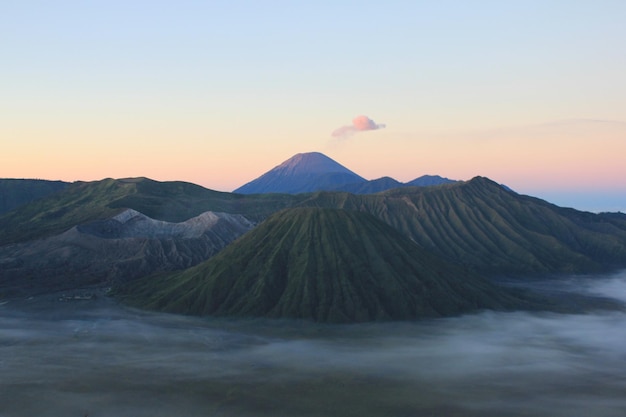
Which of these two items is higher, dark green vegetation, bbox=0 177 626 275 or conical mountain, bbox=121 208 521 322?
dark green vegetation, bbox=0 177 626 275

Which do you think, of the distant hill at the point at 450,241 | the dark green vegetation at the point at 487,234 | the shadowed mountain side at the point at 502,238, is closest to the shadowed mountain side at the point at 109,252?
the distant hill at the point at 450,241

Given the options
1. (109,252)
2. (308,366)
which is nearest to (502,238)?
(109,252)

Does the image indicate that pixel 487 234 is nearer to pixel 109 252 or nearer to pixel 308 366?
pixel 109 252

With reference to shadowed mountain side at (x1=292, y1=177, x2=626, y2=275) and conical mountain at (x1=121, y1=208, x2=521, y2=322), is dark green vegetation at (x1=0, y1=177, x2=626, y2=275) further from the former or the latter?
conical mountain at (x1=121, y1=208, x2=521, y2=322)

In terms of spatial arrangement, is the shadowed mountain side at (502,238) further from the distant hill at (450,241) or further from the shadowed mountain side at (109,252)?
the shadowed mountain side at (109,252)

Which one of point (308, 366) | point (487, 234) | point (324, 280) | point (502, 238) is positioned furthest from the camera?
point (487, 234)

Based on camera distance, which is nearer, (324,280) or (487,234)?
(324,280)

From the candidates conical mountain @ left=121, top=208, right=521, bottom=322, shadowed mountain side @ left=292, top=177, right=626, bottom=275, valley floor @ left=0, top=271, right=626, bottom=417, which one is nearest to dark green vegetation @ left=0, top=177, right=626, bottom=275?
shadowed mountain side @ left=292, top=177, right=626, bottom=275
